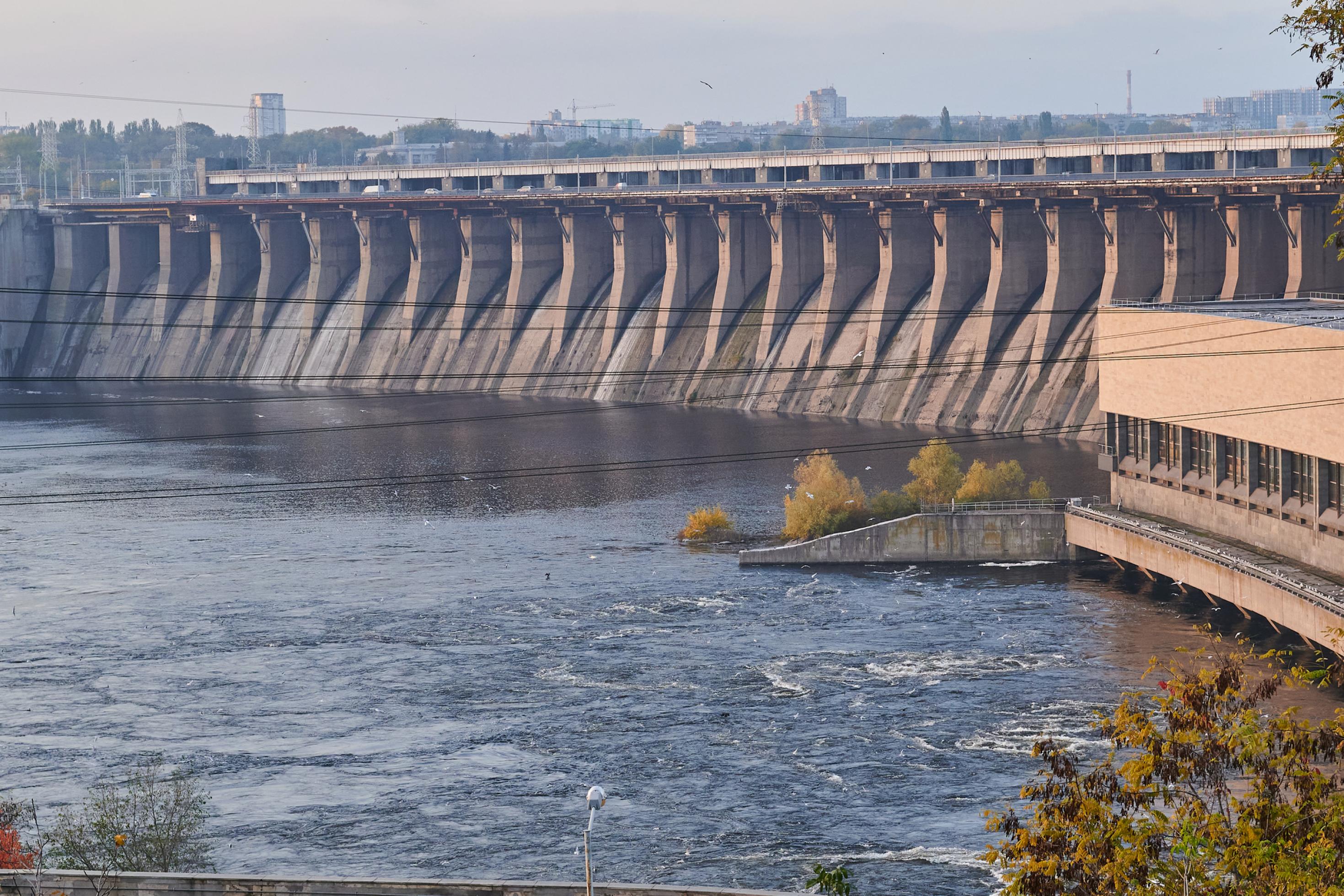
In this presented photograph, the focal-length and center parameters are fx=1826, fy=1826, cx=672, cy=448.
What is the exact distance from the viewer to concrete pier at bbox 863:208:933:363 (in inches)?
4284

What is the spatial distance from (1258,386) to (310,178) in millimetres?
127397

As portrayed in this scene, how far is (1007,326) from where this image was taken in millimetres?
101438

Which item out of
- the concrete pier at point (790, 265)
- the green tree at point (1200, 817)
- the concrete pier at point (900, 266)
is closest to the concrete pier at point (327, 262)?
the concrete pier at point (790, 265)

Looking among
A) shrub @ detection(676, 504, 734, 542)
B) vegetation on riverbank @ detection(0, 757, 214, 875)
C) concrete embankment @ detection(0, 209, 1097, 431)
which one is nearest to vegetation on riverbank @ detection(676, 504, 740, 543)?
shrub @ detection(676, 504, 734, 542)

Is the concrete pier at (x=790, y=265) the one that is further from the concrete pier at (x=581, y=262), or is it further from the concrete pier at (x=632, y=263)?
the concrete pier at (x=581, y=262)

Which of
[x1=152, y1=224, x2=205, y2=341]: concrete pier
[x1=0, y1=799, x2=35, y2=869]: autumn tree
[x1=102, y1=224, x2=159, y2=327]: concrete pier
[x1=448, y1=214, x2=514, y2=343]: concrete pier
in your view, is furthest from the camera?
[x1=102, y1=224, x2=159, y2=327]: concrete pier

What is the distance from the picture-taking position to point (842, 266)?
114 metres

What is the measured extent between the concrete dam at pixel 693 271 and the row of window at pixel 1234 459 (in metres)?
26.1

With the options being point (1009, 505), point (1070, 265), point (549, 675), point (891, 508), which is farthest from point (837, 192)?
point (549, 675)

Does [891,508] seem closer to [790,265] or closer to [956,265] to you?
[956,265]

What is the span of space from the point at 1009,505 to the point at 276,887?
4623 cm

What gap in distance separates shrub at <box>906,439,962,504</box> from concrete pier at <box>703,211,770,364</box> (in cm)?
4176

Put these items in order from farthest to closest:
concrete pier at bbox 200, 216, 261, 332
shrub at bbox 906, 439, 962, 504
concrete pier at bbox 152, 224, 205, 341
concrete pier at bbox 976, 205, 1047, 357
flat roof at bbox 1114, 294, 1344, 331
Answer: concrete pier at bbox 152, 224, 205, 341, concrete pier at bbox 200, 216, 261, 332, concrete pier at bbox 976, 205, 1047, 357, shrub at bbox 906, 439, 962, 504, flat roof at bbox 1114, 294, 1344, 331

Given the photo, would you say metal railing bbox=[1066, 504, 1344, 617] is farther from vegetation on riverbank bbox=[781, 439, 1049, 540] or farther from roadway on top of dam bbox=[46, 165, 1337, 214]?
roadway on top of dam bbox=[46, 165, 1337, 214]
